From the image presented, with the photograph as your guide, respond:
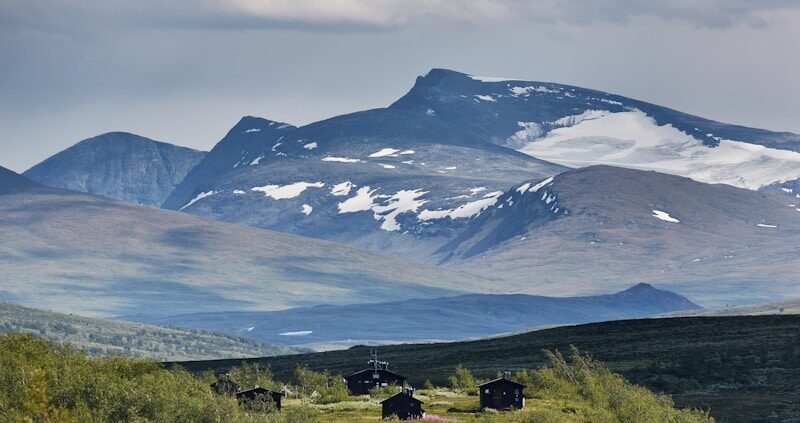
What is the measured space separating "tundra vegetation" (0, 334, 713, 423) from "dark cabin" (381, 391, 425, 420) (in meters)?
1.05

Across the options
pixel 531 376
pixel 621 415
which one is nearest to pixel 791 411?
pixel 531 376

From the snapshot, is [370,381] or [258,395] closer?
[258,395]

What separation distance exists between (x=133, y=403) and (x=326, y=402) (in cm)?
3883

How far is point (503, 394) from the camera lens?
14362 cm

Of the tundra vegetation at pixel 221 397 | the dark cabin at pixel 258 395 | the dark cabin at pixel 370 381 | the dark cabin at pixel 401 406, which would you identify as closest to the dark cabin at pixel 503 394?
the tundra vegetation at pixel 221 397

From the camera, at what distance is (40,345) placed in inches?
5364

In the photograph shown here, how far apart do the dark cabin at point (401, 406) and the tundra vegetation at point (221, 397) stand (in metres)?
1.05

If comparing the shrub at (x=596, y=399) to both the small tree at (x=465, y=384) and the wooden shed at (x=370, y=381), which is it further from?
the wooden shed at (x=370, y=381)

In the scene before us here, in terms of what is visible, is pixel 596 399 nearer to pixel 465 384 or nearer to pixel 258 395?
pixel 465 384

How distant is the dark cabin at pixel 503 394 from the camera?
143125 mm

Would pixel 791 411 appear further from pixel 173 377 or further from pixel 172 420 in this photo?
pixel 172 420

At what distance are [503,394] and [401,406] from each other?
43.3 ft

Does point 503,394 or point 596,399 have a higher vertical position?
point 503,394

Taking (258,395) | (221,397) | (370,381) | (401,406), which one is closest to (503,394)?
(401,406)
